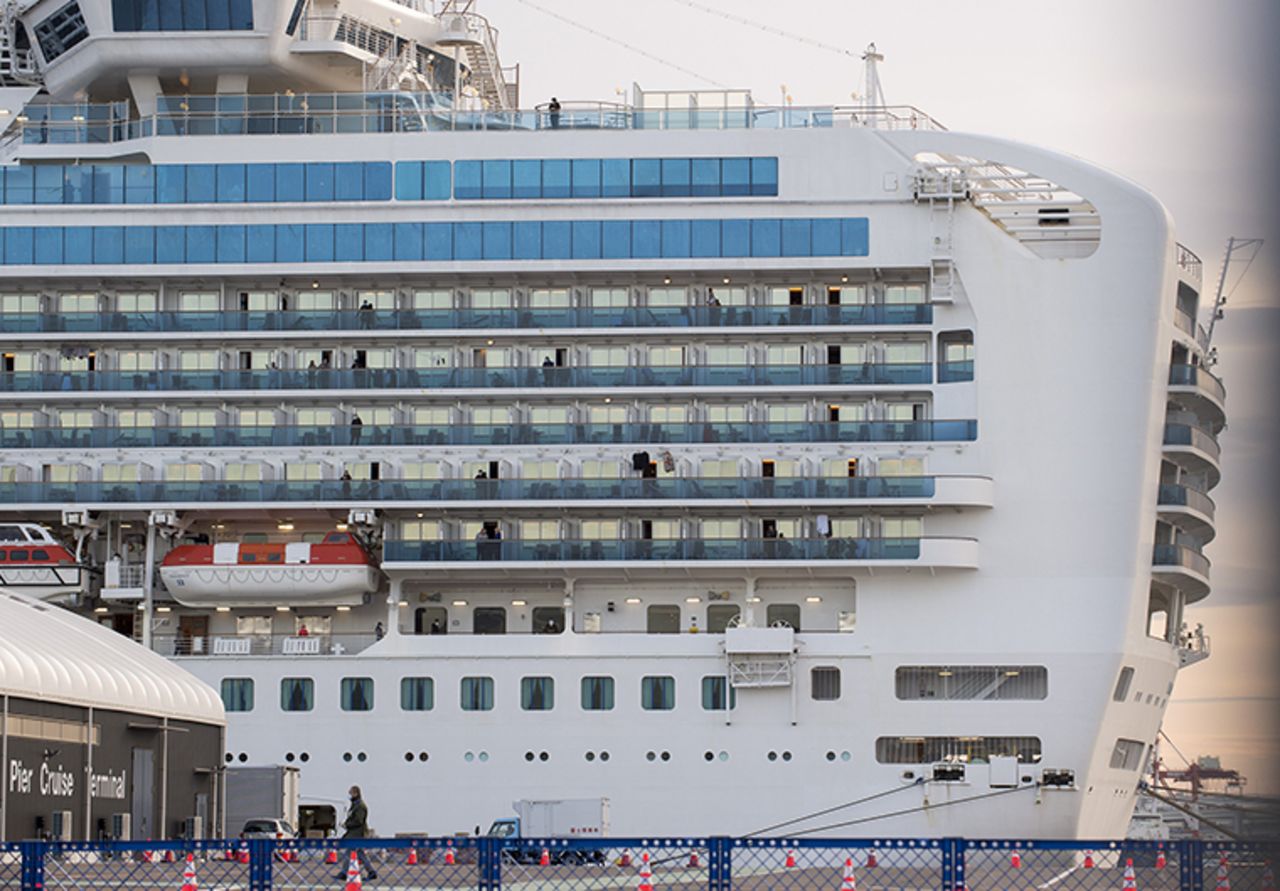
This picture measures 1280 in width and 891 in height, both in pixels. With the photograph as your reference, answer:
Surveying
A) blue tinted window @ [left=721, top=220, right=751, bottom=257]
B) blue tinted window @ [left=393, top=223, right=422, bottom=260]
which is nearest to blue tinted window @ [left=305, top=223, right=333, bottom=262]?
blue tinted window @ [left=393, top=223, right=422, bottom=260]

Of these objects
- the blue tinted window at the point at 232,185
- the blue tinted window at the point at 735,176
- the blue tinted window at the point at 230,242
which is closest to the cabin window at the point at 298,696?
the blue tinted window at the point at 230,242

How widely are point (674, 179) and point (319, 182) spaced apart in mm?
9241

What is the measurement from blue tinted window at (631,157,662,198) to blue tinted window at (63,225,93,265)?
559 inches

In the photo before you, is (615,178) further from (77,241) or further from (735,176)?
(77,241)

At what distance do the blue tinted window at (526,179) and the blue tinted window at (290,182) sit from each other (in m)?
5.51

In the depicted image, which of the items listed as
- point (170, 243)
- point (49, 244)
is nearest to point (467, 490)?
point (170, 243)

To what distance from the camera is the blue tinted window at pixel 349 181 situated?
5819 centimetres

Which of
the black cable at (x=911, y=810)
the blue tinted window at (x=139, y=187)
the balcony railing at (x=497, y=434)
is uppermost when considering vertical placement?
the blue tinted window at (x=139, y=187)

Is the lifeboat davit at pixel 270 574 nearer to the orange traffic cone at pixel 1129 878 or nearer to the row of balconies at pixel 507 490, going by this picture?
the row of balconies at pixel 507 490

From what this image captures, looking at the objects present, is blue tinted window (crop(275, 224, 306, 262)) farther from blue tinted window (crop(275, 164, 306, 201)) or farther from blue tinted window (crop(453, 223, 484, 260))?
blue tinted window (crop(453, 223, 484, 260))

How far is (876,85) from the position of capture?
59312 mm

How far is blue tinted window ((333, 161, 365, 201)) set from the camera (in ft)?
191

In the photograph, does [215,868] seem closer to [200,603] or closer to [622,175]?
[200,603]

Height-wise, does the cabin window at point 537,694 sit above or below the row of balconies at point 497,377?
below
